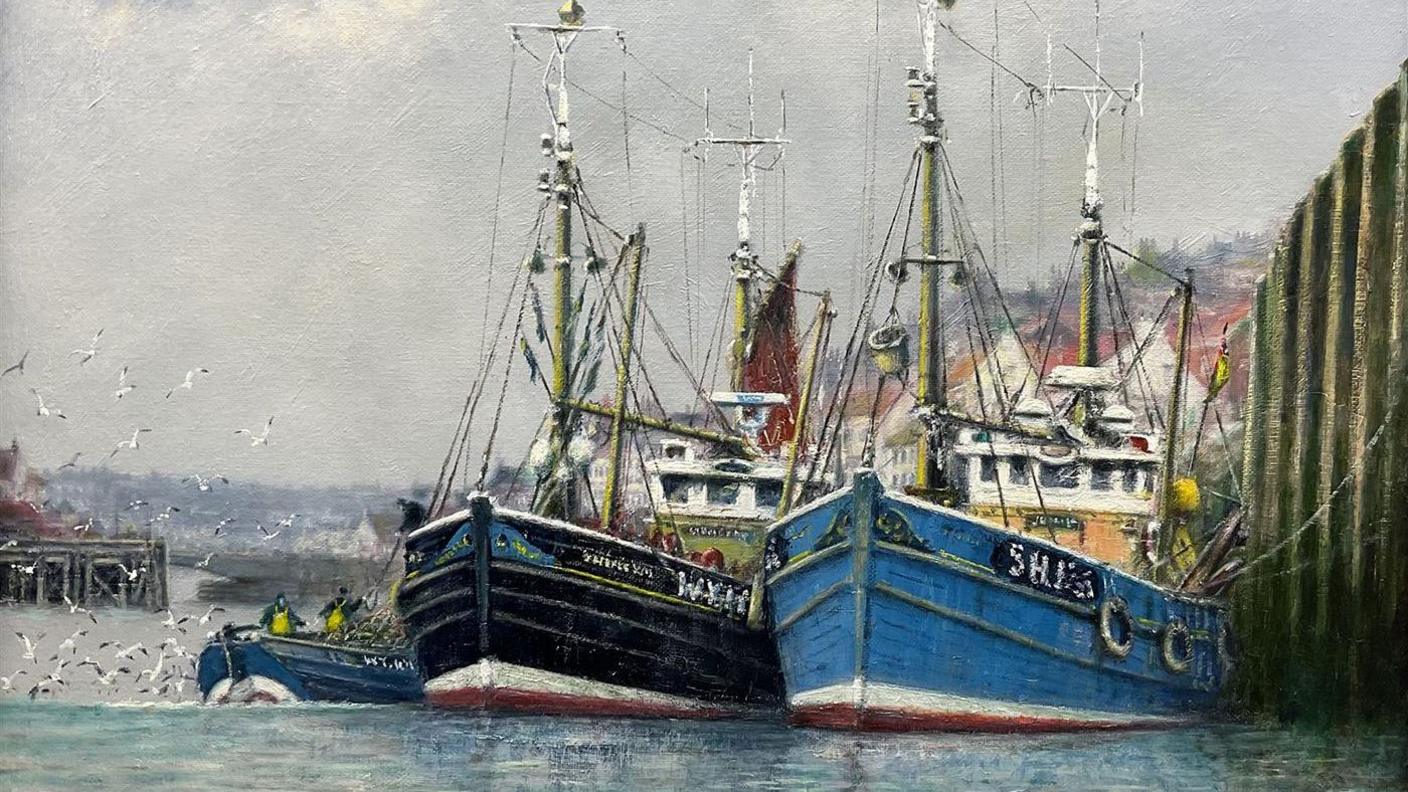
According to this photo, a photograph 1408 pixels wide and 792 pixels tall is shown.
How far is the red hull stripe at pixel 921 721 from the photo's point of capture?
1048 cm

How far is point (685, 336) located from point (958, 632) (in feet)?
7.48

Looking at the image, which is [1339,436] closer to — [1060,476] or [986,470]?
[1060,476]

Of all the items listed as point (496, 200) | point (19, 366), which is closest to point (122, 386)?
point (19, 366)

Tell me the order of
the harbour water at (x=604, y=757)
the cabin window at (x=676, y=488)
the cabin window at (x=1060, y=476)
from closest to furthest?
the harbour water at (x=604, y=757), the cabin window at (x=1060, y=476), the cabin window at (x=676, y=488)

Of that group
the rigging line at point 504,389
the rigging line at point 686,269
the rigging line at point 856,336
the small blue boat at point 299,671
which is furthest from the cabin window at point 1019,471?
the small blue boat at point 299,671

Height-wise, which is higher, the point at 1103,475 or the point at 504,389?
the point at 504,389

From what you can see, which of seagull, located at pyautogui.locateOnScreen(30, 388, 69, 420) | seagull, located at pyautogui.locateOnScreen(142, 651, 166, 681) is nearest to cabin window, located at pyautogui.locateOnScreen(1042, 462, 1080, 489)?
seagull, located at pyautogui.locateOnScreen(142, 651, 166, 681)

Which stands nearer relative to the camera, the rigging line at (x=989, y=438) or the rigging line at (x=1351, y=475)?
the rigging line at (x=1351, y=475)

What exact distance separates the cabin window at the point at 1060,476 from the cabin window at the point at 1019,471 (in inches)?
4.0

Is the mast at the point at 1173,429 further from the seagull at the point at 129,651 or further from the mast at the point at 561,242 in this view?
the seagull at the point at 129,651

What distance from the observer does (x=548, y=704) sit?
1141cm

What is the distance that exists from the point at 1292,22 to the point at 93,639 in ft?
22.9

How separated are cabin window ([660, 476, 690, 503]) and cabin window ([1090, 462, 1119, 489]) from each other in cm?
266

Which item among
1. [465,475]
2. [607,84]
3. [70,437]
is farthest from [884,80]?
[70,437]
